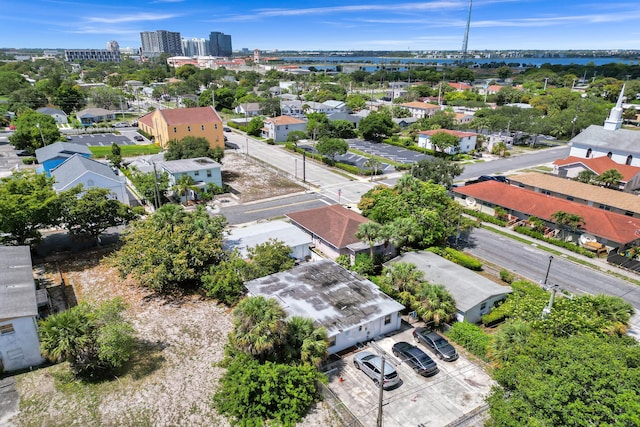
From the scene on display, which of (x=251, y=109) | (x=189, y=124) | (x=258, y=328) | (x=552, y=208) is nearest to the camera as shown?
(x=258, y=328)

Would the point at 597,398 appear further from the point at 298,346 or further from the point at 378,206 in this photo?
the point at 378,206

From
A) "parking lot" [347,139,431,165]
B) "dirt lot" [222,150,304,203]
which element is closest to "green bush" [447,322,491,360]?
"dirt lot" [222,150,304,203]

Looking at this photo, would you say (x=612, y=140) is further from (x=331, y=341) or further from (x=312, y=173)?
(x=331, y=341)

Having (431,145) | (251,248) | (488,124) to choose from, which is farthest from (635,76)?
(251,248)

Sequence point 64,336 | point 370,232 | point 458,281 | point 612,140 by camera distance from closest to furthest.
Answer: point 64,336
point 458,281
point 370,232
point 612,140

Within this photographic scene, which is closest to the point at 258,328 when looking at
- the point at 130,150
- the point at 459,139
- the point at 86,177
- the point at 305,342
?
the point at 305,342

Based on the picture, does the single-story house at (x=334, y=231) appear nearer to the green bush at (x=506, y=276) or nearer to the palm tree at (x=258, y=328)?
the green bush at (x=506, y=276)
